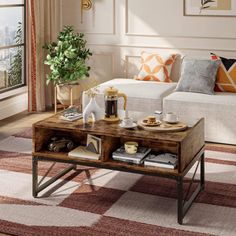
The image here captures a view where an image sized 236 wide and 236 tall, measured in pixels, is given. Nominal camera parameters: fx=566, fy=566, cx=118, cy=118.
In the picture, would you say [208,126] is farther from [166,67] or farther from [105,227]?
[105,227]

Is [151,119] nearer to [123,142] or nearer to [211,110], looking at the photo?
[123,142]

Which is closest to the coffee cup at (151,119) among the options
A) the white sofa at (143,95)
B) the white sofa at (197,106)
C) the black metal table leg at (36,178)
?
the black metal table leg at (36,178)

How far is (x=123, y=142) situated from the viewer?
384 cm

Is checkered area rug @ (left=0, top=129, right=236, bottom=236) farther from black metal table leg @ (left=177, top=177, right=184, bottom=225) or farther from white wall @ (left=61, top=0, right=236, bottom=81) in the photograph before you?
white wall @ (left=61, top=0, right=236, bottom=81)

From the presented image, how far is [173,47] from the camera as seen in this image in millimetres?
5930

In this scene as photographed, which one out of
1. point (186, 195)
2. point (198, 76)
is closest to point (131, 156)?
point (186, 195)

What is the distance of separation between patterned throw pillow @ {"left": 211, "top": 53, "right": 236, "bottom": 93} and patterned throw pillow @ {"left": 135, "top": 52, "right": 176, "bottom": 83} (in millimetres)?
623

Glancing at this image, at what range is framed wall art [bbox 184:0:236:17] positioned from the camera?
562 cm

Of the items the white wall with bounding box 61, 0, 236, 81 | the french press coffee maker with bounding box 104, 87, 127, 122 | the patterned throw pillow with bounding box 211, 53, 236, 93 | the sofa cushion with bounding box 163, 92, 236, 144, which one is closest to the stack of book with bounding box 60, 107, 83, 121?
the french press coffee maker with bounding box 104, 87, 127, 122

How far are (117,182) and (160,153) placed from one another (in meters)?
0.52

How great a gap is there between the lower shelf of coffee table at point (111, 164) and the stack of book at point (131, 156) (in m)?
0.03

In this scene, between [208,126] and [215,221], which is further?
[208,126]

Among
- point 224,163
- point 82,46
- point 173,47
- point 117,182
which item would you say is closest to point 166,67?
point 173,47

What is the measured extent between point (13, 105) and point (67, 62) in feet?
2.49
